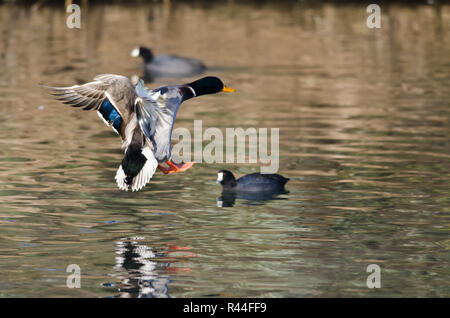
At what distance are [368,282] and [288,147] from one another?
317 inches

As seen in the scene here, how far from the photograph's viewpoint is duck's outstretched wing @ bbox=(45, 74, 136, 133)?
11484 millimetres

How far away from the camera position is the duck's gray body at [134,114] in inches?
450

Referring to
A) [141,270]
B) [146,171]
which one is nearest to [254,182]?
[146,171]

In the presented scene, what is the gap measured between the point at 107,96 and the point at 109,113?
20.6 inches

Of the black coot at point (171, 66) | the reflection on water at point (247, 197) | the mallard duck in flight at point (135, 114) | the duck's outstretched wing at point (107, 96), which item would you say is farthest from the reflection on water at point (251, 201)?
the duck's outstretched wing at point (107, 96)

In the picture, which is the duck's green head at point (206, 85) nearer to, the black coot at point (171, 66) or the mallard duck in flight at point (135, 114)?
the mallard duck in flight at point (135, 114)

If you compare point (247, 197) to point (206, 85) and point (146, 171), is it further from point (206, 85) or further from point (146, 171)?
point (146, 171)

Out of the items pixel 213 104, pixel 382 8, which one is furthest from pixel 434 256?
pixel 382 8

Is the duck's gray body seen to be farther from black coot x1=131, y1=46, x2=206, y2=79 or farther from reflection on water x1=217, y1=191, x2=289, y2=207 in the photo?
black coot x1=131, y1=46, x2=206, y2=79

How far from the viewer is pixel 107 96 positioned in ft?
38.1

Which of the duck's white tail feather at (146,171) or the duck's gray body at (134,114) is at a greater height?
the duck's gray body at (134,114)

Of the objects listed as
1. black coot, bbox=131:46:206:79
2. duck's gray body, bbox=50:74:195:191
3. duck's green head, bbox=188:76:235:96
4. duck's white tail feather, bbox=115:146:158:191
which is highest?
black coot, bbox=131:46:206:79

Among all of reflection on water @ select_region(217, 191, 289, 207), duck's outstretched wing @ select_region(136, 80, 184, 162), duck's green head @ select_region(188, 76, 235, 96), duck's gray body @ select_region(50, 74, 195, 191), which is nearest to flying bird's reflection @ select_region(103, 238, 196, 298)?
duck's gray body @ select_region(50, 74, 195, 191)

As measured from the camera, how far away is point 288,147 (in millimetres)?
18031
